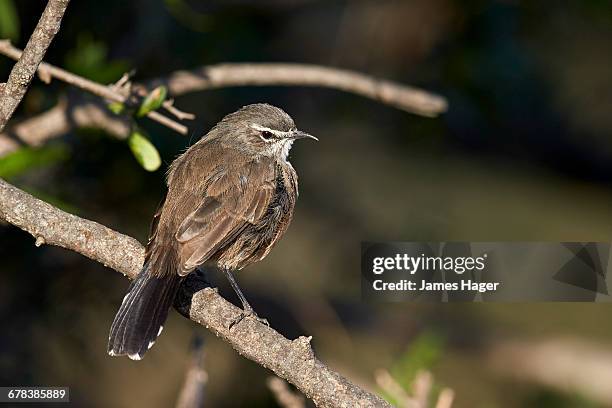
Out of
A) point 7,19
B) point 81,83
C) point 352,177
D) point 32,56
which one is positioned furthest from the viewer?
point 352,177

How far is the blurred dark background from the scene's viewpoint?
7031 millimetres

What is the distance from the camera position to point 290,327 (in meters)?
8.14

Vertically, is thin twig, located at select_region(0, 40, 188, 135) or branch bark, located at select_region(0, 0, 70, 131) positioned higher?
Result: thin twig, located at select_region(0, 40, 188, 135)

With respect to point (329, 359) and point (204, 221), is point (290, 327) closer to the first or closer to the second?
point (329, 359)

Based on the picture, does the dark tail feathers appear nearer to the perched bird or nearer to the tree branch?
the perched bird

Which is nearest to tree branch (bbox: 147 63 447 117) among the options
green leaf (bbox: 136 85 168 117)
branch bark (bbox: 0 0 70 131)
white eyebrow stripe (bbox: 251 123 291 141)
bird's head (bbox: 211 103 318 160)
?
bird's head (bbox: 211 103 318 160)

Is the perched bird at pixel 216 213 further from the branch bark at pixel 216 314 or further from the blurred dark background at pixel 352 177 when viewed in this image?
the blurred dark background at pixel 352 177

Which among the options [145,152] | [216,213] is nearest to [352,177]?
[216,213]

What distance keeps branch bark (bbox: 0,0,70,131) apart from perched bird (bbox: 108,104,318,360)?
1.05 meters

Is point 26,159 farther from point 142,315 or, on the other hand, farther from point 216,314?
point 216,314

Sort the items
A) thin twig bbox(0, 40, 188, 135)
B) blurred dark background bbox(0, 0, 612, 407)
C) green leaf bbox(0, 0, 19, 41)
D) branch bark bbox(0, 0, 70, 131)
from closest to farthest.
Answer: branch bark bbox(0, 0, 70, 131) < thin twig bbox(0, 40, 188, 135) < green leaf bbox(0, 0, 19, 41) < blurred dark background bbox(0, 0, 612, 407)

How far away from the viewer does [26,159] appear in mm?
5383

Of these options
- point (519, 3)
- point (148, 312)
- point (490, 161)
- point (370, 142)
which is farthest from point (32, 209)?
point (490, 161)

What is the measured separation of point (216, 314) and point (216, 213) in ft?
2.67
